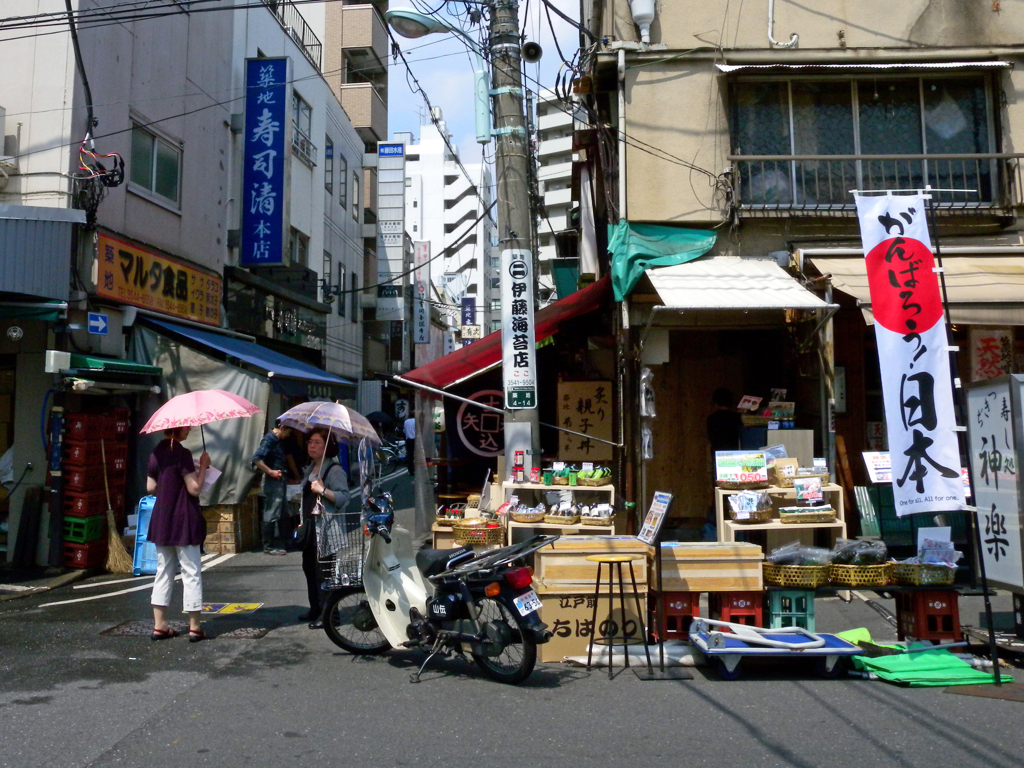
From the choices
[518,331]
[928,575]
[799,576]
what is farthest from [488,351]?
[928,575]

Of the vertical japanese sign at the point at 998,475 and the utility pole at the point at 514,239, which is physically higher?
the utility pole at the point at 514,239

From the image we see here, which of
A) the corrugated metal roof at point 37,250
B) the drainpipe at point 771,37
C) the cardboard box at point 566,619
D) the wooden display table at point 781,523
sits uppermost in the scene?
the drainpipe at point 771,37

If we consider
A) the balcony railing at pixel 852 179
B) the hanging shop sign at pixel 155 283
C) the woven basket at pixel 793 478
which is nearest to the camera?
the woven basket at pixel 793 478

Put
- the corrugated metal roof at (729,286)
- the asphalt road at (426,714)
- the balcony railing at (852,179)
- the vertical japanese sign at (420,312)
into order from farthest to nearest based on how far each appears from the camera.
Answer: the vertical japanese sign at (420,312), the balcony railing at (852,179), the corrugated metal roof at (729,286), the asphalt road at (426,714)

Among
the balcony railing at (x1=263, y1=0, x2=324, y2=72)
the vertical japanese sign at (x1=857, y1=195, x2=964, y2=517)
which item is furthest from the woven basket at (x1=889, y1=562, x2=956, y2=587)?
the balcony railing at (x1=263, y1=0, x2=324, y2=72)

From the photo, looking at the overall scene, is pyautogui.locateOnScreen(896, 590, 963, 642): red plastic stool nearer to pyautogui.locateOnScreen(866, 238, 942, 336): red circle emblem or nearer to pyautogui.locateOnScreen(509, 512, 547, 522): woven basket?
pyautogui.locateOnScreen(866, 238, 942, 336): red circle emblem

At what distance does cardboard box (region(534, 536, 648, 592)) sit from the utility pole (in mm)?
2397

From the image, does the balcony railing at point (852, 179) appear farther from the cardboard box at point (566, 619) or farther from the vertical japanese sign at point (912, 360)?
the cardboard box at point (566, 619)

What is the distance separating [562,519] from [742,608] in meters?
2.37

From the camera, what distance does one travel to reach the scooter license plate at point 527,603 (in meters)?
5.87

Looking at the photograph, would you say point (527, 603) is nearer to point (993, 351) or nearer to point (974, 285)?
point (974, 285)

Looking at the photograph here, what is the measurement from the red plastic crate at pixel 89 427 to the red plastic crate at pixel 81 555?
1343 mm

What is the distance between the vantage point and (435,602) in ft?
20.7

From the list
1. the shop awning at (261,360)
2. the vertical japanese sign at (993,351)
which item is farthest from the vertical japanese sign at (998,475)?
the shop awning at (261,360)
